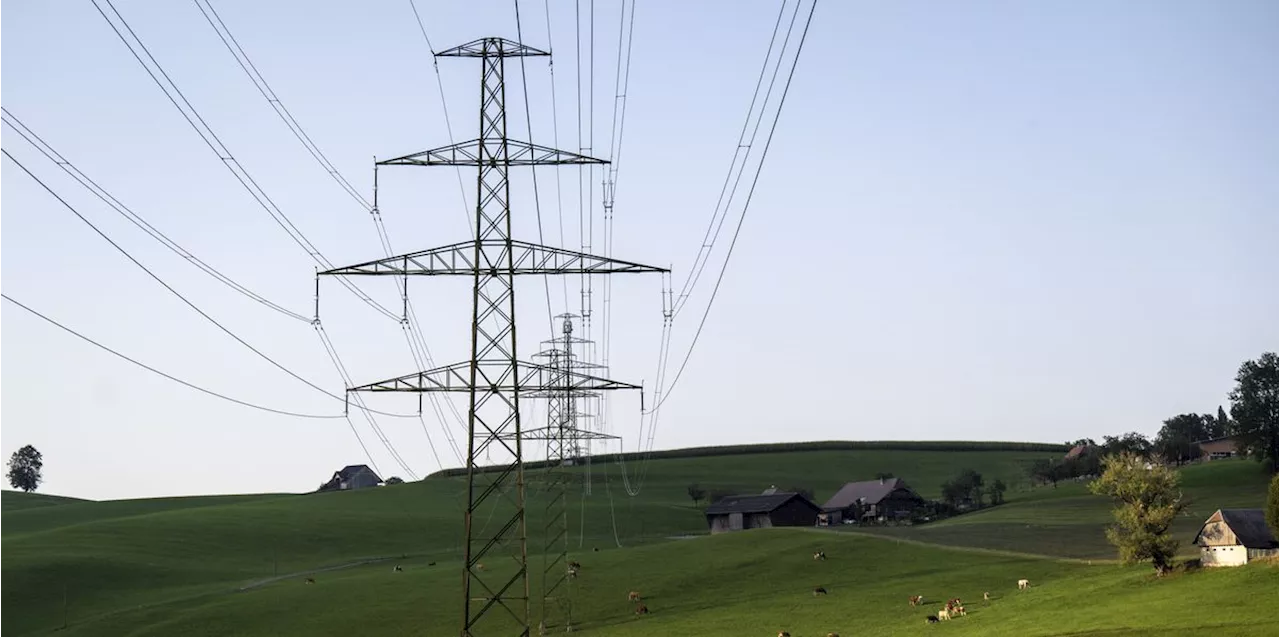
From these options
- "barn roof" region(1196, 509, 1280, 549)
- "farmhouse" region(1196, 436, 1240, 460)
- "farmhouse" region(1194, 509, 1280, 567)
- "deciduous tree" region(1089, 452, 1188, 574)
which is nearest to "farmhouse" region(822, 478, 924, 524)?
"farmhouse" region(1196, 436, 1240, 460)

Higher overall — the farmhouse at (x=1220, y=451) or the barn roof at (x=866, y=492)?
the farmhouse at (x=1220, y=451)

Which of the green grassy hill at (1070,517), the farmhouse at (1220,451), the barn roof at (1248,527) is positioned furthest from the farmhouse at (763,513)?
the farmhouse at (1220,451)

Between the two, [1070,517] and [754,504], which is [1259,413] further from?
[754,504]

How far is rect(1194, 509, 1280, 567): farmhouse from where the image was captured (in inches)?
2940

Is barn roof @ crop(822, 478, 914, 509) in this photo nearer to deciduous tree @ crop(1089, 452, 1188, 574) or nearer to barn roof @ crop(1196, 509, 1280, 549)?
deciduous tree @ crop(1089, 452, 1188, 574)

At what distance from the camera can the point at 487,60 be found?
5172cm

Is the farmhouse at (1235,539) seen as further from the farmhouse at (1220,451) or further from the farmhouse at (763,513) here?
the farmhouse at (1220,451)

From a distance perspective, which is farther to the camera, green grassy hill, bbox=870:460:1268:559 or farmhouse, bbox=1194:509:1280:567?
green grassy hill, bbox=870:460:1268:559

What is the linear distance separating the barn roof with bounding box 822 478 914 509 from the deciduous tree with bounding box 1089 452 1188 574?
246 feet

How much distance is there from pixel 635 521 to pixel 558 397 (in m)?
48.3

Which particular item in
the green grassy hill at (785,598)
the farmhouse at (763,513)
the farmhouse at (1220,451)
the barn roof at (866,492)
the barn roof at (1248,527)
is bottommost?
the green grassy hill at (785,598)

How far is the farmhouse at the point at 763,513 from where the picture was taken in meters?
143

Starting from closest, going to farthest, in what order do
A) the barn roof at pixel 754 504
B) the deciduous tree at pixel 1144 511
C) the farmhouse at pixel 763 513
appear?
the deciduous tree at pixel 1144 511
the farmhouse at pixel 763 513
the barn roof at pixel 754 504

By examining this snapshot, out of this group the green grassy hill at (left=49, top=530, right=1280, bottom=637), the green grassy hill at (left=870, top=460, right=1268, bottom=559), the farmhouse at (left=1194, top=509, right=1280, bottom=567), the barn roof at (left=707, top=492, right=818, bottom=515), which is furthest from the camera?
the barn roof at (left=707, top=492, right=818, bottom=515)
